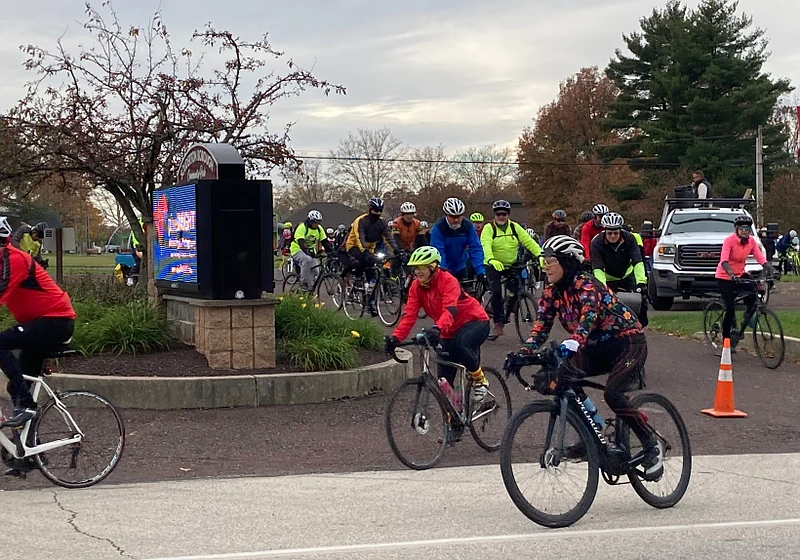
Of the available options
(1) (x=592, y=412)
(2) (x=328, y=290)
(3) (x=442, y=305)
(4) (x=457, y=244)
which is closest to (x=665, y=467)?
(1) (x=592, y=412)

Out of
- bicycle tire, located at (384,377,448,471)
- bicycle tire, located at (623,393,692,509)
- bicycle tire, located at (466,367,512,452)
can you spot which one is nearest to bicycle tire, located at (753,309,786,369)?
bicycle tire, located at (466,367,512,452)

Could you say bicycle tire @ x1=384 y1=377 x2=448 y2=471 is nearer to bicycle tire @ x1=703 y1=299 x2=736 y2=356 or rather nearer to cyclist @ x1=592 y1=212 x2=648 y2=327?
cyclist @ x1=592 y1=212 x2=648 y2=327

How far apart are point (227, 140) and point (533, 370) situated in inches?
218

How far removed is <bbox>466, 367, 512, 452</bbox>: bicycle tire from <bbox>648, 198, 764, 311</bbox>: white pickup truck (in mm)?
12073

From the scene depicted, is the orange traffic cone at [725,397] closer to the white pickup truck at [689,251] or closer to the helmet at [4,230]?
the helmet at [4,230]

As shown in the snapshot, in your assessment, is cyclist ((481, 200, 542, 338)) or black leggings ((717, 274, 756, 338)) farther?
cyclist ((481, 200, 542, 338))

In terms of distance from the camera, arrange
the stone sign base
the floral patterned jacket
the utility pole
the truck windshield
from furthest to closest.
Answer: the utility pole < the truck windshield < the stone sign base < the floral patterned jacket

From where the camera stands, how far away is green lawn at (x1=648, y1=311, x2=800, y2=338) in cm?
1579

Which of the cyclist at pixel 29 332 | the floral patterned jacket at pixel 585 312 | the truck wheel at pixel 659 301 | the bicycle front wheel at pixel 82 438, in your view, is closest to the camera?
the floral patterned jacket at pixel 585 312

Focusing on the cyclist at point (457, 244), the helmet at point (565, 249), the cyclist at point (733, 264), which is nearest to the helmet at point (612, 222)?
the cyclist at point (457, 244)

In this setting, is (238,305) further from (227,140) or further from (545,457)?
(545,457)

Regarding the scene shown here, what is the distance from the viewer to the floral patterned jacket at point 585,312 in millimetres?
6691

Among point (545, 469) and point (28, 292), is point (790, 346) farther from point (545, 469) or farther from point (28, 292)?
point (28, 292)

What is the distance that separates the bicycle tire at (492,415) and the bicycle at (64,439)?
2.79 m
